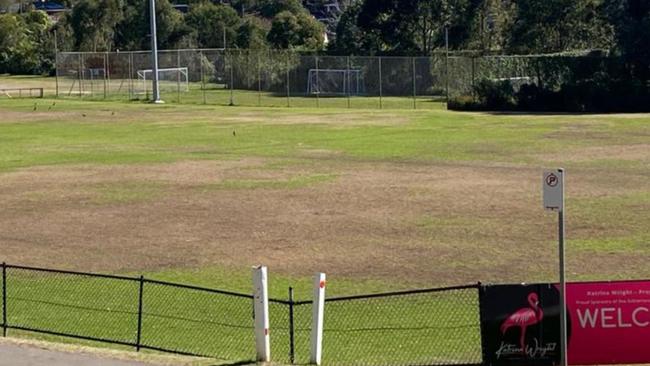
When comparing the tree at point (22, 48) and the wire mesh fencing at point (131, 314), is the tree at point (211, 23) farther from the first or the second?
the wire mesh fencing at point (131, 314)

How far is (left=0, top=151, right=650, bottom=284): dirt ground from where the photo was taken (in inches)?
1038

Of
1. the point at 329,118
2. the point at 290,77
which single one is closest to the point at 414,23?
the point at 290,77

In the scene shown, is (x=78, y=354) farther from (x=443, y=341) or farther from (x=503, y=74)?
(x=503, y=74)

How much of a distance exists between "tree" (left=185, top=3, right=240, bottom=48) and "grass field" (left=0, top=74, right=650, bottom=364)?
10367 cm

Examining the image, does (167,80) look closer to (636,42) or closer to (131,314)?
(636,42)

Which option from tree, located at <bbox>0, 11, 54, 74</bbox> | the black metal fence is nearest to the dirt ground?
the black metal fence

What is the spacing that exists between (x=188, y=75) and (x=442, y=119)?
45.6 m

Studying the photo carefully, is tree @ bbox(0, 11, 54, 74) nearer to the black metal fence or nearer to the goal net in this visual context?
the goal net

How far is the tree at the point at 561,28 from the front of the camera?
4360 inches

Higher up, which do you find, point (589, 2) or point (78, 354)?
point (589, 2)

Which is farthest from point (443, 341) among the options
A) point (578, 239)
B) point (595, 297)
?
point (578, 239)

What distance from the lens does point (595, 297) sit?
50.5ft

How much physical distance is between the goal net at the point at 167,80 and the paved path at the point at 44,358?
77.3m

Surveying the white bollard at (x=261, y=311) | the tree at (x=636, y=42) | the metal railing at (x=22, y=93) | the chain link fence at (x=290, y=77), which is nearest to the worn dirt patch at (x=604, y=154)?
the tree at (x=636, y=42)
